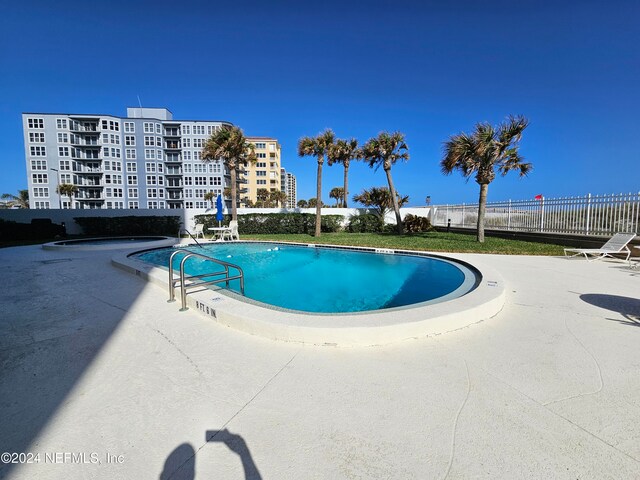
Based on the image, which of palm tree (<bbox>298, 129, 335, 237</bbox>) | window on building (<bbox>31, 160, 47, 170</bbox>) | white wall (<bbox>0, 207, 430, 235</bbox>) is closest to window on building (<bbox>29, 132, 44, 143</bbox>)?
window on building (<bbox>31, 160, 47, 170</bbox>)

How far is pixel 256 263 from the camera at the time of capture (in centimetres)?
1020

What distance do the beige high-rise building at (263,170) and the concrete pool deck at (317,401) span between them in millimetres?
76006

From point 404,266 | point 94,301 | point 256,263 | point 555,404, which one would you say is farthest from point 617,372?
point 256,263

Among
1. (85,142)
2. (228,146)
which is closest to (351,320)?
(228,146)

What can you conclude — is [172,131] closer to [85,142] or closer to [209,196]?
[85,142]

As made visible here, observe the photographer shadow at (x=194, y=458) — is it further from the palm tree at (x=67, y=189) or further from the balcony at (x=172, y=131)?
the balcony at (x=172, y=131)

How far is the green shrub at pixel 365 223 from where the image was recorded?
21.4 metres

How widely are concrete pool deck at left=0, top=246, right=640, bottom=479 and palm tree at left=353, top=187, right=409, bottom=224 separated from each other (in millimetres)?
17334

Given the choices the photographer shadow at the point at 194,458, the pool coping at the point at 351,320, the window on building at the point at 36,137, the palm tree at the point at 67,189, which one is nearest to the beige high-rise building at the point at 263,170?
the palm tree at the point at 67,189

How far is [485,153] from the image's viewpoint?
1206cm

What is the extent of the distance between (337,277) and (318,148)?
460 inches

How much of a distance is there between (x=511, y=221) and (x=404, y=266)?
28.8 feet

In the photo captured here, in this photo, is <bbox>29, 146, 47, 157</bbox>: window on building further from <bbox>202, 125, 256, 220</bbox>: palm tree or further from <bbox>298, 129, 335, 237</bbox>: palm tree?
<bbox>298, 129, 335, 237</bbox>: palm tree

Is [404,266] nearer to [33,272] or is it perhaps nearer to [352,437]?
[352,437]
